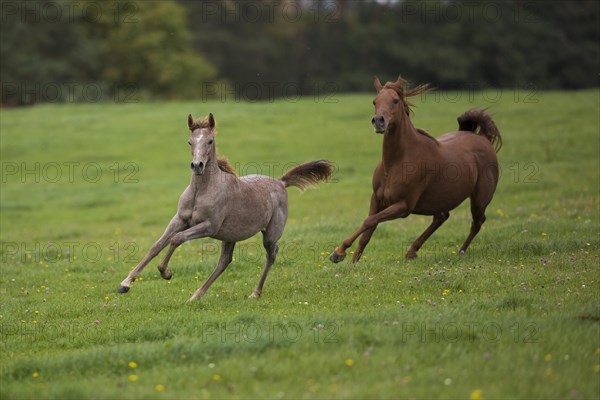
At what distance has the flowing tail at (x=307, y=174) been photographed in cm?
1195

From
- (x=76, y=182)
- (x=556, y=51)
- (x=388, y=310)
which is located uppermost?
(x=556, y=51)

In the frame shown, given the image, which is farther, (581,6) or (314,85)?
(314,85)

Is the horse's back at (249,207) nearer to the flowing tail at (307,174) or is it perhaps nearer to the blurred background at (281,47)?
the flowing tail at (307,174)

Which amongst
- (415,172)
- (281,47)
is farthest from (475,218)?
(281,47)

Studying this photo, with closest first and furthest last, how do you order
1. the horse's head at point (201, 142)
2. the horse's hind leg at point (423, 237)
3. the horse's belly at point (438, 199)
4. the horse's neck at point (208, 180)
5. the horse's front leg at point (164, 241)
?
the horse's head at point (201, 142) < the horse's front leg at point (164, 241) < the horse's neck at point (208, 180) < the horse's belly at point (438, 199) < the horse's hind leg at point (423, 237)

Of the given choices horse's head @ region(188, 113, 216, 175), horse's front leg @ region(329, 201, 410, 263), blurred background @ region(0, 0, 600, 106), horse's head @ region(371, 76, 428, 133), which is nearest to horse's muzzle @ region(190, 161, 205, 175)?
horse's head @ region(188, 113, 216, 175)

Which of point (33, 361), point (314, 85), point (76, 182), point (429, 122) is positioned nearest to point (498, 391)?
point (33, 361)

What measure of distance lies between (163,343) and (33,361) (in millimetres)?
1307

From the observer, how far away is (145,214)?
72.9 feet

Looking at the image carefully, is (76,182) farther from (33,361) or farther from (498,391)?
(498,391)

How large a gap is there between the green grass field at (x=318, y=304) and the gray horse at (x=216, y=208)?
70cm

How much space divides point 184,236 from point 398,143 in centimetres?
381

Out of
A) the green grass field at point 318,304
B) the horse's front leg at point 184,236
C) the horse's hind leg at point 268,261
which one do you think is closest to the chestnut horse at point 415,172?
the green grass field at point 318,304

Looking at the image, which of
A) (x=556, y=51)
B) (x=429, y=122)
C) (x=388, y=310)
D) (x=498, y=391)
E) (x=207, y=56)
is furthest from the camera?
(x=207, y=56)
